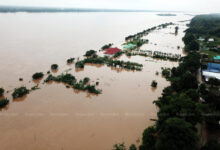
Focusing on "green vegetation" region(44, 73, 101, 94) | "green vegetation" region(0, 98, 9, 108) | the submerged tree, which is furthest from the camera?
"green vegetation" region(44, 73, 101, 94)

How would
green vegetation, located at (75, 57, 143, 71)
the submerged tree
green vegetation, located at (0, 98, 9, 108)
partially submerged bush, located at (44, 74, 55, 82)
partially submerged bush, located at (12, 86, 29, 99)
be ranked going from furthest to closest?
1. green vegetation, located at (75, 57, 143, 71)
2. partially submerged bush, located at (44, 74, 55, 82)
3. partially submerged bush, located at (12, 86, 29, 99)
4. green vegetation, located at (0, 98, 9, 108)
5. the submerged tree

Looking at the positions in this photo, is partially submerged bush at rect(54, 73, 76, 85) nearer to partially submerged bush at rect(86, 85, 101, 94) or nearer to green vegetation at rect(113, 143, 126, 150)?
partially submerged bush at rect(86, 85, 101, 94)

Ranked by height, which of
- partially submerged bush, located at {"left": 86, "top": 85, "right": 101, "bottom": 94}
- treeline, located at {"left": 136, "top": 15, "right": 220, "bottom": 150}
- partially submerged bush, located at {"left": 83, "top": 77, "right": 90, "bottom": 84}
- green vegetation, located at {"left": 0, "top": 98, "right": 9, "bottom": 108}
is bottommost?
green vegetation, located at {"left": 0, "top": 98, "right": 9, "bottom": 108}

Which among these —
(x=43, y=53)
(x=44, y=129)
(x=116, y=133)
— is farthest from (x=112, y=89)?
(x=43, y=53)

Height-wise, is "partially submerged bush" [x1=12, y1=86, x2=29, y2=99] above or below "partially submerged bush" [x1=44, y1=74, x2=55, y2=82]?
below

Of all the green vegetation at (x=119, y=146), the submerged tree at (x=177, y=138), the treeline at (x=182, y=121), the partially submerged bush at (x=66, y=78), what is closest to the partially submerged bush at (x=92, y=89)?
the partially submerged bush at (x=66, y=78)

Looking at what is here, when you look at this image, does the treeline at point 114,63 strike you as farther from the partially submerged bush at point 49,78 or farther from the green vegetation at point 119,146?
the green vegetation at point 119,146

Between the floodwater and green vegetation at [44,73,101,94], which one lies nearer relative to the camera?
the floodwater

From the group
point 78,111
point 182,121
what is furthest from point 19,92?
point 182,121

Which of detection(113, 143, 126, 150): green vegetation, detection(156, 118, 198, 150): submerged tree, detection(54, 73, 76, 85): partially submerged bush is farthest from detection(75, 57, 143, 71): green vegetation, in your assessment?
detection(156, 118, 198, 150): submerged tree

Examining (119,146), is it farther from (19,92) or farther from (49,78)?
(49,78)

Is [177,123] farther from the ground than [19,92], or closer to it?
farther from the ground

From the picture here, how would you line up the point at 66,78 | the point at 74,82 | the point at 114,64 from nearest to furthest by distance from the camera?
1. the point at 74,82
2. the point at 66,78
3. the point at 114,64

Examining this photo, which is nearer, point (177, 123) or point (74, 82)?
point (177, 123)
